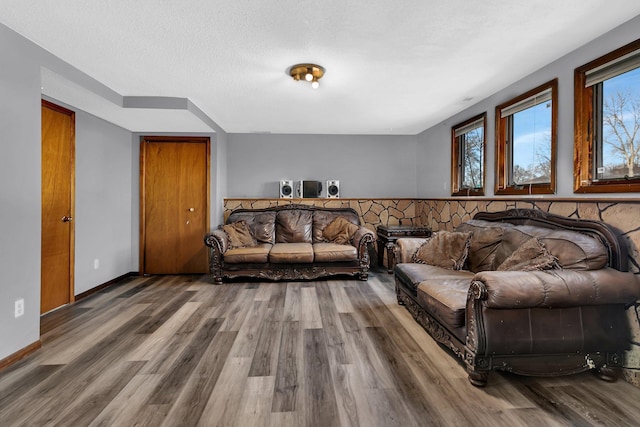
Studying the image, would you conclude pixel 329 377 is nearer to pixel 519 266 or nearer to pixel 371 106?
pixel 519 266

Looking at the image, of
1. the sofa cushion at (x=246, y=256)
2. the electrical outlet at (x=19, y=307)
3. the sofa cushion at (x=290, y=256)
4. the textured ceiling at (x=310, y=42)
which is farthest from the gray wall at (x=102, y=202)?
the sofa cushion at (x=290, y=256)

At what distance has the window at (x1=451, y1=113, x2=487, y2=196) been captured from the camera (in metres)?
3.69

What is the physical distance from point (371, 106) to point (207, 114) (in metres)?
2.30

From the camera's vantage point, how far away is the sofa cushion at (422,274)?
258 cm

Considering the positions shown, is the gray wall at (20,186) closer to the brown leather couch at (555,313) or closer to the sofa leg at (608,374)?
the brown leather couch at (555,313)

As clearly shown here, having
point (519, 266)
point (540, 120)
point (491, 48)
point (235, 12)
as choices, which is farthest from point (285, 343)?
point (540, 120)

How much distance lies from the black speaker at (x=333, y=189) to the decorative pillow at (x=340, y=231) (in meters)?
0.54

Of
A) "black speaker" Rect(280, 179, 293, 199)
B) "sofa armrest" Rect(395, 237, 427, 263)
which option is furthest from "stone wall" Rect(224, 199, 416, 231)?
"sofa armrest" Rect(395, 237, 427, 263)

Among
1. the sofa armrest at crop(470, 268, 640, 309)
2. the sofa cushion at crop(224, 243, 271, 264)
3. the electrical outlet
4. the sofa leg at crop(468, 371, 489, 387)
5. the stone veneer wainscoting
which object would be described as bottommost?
the sofa leg at crop(468, 371, 489, 387)

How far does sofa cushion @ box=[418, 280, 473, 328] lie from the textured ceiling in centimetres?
189

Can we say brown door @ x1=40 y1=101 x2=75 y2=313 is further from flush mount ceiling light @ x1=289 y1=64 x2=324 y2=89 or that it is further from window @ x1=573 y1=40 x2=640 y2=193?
window @ x1=573 y1=40 x2=640 y2=193

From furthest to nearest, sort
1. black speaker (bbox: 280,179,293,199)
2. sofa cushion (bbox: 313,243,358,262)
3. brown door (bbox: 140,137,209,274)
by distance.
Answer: black speaker (bbox: 280,179,293,199), brown door (bbox: 140,137,209,274), sofa cushion (bbox: 313,243,358,262)

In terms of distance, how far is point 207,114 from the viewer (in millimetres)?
4188

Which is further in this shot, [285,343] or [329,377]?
[285,343]
